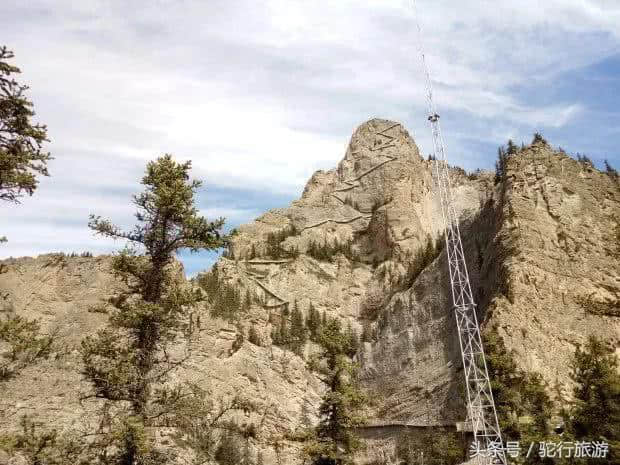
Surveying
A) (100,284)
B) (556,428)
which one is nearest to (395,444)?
(556,428)

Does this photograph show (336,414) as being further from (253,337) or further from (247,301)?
(247,301)

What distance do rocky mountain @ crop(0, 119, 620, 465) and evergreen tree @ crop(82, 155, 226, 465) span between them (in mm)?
7674

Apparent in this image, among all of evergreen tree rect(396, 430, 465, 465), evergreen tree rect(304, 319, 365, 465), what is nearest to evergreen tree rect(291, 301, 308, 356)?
evergreen tree rect(396, 430, 465, 465)

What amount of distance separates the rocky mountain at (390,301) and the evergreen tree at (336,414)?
16.4ft

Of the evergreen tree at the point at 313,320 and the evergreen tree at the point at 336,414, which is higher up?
the evergreen tree at the point at 313,320

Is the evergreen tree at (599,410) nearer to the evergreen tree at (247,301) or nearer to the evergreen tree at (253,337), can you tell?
the evergreen tree at (253,337)

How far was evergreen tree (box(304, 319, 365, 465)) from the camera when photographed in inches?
1035

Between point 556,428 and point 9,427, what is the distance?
92.4 feet

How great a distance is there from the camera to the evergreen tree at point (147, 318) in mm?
15930

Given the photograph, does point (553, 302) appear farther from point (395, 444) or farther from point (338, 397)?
point (338, 397)

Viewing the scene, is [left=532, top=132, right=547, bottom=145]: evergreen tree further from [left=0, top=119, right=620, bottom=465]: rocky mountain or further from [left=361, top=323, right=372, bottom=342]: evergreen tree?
[left=361, top=323, right=372, bottom=342]: evergreen tree

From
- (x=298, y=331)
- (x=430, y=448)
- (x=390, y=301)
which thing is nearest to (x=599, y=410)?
(x=430, y=448)

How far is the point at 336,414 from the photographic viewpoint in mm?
27281

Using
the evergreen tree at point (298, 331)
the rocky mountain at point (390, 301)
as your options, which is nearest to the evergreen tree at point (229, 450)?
the rocky mountain at point (390, 301)
